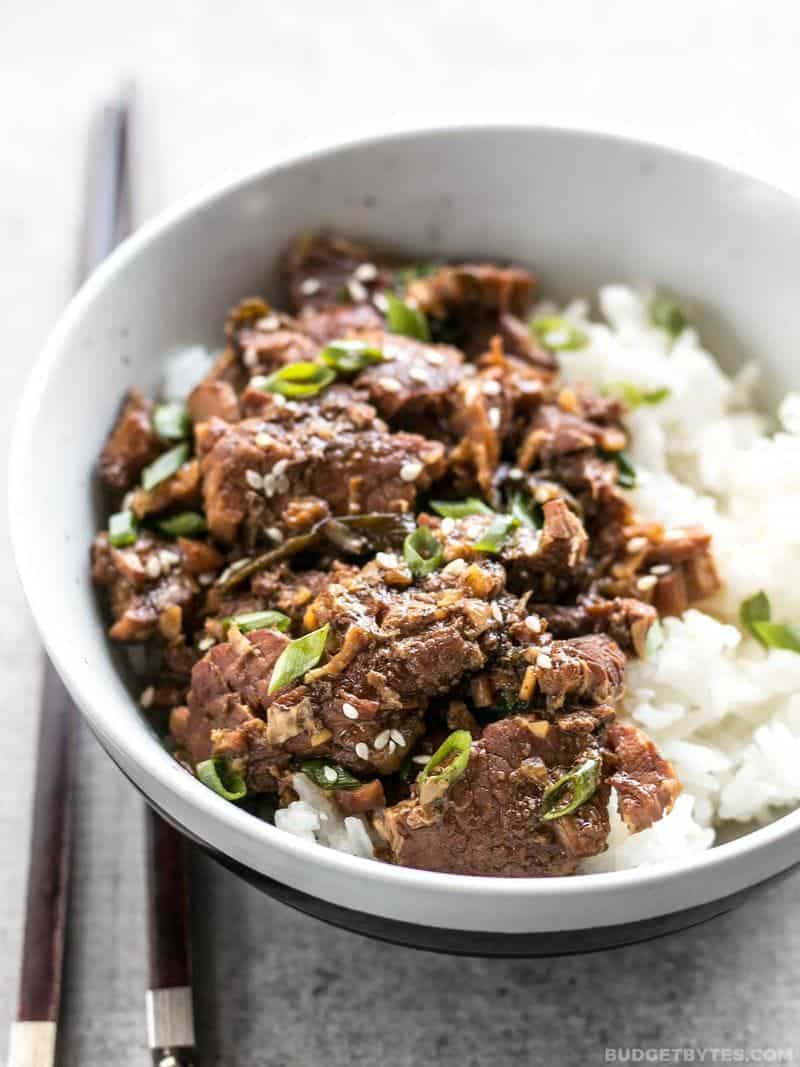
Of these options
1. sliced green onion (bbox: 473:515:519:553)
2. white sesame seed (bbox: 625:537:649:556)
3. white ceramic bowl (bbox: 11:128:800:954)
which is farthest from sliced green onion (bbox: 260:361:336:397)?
white sesame seed (bbox: 625:537:649:556)

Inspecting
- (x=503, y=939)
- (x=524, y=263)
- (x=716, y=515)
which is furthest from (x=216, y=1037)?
(x=524, y=263)

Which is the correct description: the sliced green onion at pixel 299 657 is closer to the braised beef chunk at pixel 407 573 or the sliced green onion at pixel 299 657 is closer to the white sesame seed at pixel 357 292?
the braised beef chunk at pixel 407 573

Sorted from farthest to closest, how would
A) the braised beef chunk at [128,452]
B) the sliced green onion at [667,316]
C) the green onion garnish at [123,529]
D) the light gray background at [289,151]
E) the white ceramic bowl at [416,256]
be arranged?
the sliced green onion at [667,316]
the braised beef chunk at [128,452]
the green onion garnish at [123,529]
the light gray background at [289,151]
the white ceramic bowl at [416,256]

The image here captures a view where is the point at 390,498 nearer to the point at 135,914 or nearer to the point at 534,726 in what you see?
the point at 534,726

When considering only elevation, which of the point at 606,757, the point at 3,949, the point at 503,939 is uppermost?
the point at 606,757

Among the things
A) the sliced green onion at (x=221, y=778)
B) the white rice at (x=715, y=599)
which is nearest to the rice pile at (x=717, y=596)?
the white rice at (x=715, y=599)

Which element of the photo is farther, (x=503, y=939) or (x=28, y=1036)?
(x=28, y=1036)

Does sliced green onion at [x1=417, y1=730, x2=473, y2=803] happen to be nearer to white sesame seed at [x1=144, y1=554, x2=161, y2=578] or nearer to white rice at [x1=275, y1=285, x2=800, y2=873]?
white rice at [x1=275, y1=285, x2=800, y2=873]

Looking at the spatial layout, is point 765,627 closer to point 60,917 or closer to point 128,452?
point 128,452
